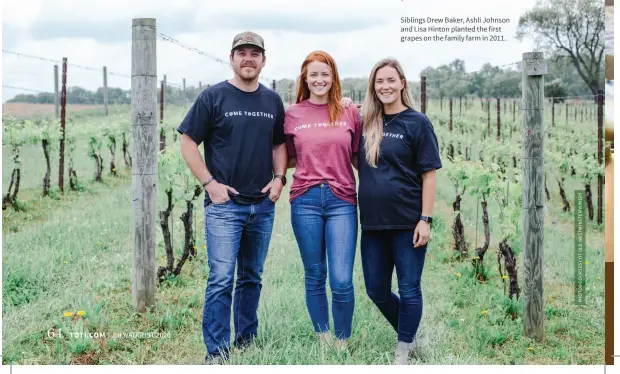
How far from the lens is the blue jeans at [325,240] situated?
10.2 feet

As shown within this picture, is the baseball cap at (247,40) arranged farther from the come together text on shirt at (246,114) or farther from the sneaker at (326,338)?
the sneaker at (326,338)

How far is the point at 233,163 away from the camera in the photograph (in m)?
3.14

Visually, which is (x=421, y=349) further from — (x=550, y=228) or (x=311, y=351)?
(x=550, y=228)

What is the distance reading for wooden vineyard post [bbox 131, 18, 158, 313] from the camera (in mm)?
3740

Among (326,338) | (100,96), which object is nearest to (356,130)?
(326,338)

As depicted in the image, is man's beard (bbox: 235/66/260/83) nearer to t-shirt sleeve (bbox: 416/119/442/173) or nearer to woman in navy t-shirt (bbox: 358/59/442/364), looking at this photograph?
woman in navy t-shirt (bbox: 358/59/442/364)

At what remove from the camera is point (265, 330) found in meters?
3.59

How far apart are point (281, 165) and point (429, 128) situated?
0.80 meters

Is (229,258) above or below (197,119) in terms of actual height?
below

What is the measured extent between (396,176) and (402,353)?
3.20ft

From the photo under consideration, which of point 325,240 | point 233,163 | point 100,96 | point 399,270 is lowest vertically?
point 399,270

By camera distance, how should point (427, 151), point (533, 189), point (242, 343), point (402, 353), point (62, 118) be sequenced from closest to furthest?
point (427, 151) < point (402, 353) < point (242, 343) < point (533, 189) < point (62, 118)

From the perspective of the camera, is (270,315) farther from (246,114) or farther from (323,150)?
(246,114)

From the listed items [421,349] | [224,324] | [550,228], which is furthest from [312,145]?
[550,228]
